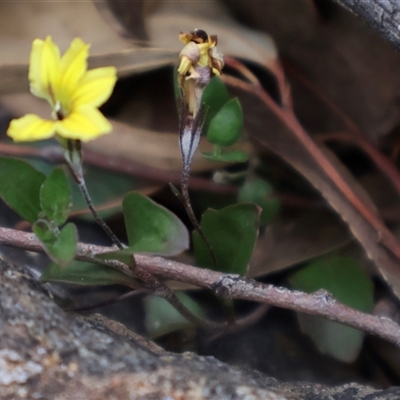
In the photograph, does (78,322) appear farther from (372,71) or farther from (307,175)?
(372,71)

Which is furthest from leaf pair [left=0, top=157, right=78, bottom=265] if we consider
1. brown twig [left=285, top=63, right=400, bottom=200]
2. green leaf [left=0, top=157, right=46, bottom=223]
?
brown twig [left=285, top=63, right=400, bottom=200]

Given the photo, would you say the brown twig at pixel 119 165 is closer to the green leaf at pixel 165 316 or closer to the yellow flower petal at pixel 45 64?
the green leaf at pixel 165 316

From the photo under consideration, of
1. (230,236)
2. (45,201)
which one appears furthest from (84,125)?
(230,236)

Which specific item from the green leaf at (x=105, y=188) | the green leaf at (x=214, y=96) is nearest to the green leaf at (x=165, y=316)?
the green leaf at (x=105, y=188)

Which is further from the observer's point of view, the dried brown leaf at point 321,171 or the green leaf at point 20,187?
the dried brown leaf at point 321,171

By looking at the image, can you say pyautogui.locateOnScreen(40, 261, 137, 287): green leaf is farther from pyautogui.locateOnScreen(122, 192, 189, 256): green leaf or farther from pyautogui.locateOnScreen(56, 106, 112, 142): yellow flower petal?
pyautogui.locateOnScreen(56, 106, 112, 142): yellow flower petal

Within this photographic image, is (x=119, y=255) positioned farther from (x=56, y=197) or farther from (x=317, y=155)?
(x=317, y=155)

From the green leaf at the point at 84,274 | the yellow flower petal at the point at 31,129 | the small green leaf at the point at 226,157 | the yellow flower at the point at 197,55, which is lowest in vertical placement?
the green leaf at the point at 84,274

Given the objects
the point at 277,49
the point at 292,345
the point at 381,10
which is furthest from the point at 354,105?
the point at 292,345
